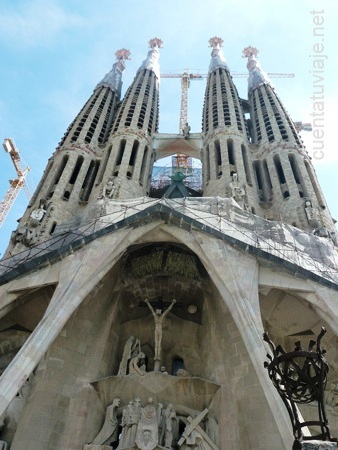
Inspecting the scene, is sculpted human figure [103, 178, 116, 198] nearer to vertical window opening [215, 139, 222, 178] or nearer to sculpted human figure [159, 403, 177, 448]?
vertical window opening [215, 139, 222, 178]

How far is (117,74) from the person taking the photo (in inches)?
1283

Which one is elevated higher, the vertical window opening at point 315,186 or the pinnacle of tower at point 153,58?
the pinnacle of tower at point 153,58

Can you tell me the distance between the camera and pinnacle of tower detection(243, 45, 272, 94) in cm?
2966

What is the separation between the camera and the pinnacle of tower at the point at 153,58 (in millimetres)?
33562

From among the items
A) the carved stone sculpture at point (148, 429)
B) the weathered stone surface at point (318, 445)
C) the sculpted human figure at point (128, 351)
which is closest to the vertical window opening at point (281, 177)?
the sculpted human figure at point (128, 351)

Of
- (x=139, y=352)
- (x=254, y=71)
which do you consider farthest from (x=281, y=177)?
(x=254, y=71)

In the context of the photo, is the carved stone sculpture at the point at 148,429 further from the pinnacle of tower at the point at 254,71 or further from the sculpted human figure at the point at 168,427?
the pinnacle of tower at the point at 254,71

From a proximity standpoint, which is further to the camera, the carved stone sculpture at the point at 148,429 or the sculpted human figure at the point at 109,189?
the sculpted human figure at the point at 109,189

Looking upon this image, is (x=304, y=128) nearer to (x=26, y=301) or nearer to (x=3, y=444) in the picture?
(x=26, y=301)

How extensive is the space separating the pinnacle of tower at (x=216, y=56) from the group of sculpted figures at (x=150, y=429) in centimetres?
2727

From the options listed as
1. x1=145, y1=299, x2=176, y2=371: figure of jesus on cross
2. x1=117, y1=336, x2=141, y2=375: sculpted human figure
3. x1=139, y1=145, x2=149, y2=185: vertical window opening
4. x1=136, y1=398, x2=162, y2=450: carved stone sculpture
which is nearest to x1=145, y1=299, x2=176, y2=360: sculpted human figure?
x1=145, y1=299, x2=176, y2=371: figure of jesus on cross

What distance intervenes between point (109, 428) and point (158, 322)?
3.09 meters

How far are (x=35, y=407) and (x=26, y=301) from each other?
2.93 meters

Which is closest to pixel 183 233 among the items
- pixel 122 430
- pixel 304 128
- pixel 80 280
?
pixel 80 280
